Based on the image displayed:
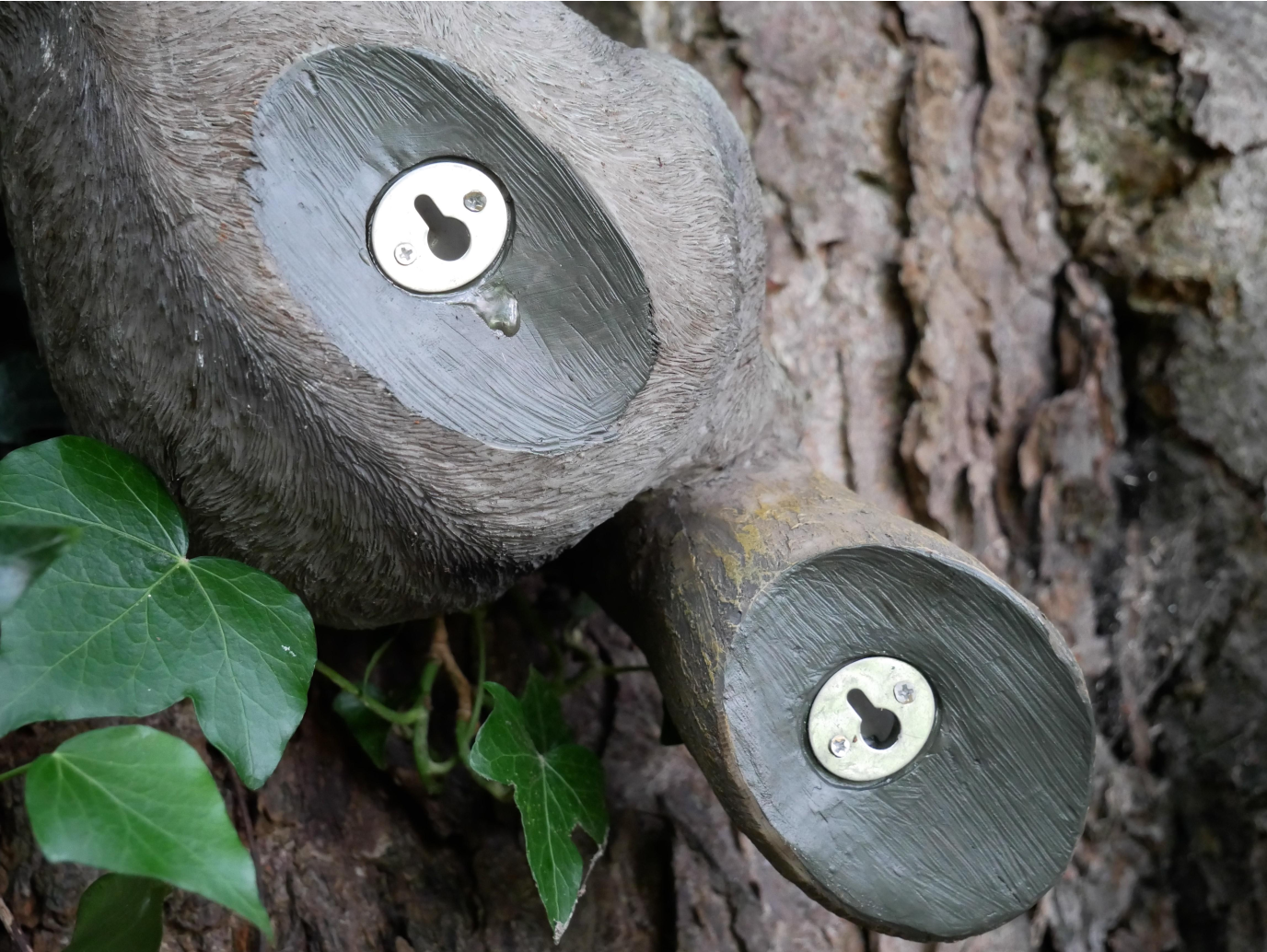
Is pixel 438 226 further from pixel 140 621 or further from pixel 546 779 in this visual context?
pixel 546 779

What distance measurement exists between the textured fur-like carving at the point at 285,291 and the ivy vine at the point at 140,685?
1.7 inches

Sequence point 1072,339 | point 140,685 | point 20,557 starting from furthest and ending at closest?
1. point 1072,339
2. point 140,685
3. point 20,557

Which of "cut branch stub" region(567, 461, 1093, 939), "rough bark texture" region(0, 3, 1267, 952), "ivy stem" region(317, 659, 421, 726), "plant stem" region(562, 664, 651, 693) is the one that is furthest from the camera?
"rough bark texture" region(0, 3, 1267, 952)

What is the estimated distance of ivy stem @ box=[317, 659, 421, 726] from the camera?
36.4 inches

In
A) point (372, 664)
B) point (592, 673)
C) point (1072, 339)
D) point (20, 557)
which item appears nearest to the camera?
point (20, 557)

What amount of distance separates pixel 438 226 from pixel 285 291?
0.11 metres

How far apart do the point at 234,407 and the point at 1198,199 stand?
115 centimetres

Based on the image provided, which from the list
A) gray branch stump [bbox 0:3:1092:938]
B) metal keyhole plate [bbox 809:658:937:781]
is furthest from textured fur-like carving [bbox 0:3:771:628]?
metal keyhole plate [bbox 809:658:937:781]

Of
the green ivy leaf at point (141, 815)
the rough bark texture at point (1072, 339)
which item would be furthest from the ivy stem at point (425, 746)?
the green ivy leaf at point (141, 815)

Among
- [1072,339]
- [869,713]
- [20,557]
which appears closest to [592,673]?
[869,713]

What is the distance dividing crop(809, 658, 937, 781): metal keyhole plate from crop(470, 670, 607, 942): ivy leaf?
0.22m

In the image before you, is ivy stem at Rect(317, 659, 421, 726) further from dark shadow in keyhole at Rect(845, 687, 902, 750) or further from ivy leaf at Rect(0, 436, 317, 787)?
dark shadow in keyhole at Rect(845, 687, 902, 750)

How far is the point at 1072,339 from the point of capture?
133cm

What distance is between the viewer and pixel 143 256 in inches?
26.1
